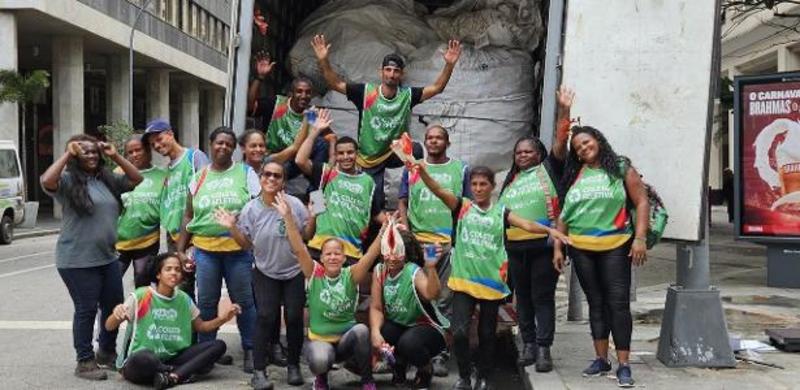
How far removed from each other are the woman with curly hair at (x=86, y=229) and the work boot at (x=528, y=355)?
115 inches

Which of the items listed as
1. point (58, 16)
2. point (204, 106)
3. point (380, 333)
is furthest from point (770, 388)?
point (204, 106)

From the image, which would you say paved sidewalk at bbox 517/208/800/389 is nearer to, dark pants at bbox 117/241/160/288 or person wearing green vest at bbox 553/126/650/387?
person wearing green vest at bbox 553/126/650/387

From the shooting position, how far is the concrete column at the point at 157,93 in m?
39.2

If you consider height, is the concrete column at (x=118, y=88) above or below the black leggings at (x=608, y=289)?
above

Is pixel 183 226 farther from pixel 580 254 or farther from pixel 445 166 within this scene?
pixel 580 254

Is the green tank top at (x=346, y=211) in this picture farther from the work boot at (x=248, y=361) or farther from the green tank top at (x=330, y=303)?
the work boot at (x=248, y=361)

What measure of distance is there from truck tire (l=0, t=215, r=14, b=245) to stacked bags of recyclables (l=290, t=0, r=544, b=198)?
12.6 metres

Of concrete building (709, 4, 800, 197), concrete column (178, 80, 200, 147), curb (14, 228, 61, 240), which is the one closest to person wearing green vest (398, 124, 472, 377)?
curb (14, 228, 61, 240)

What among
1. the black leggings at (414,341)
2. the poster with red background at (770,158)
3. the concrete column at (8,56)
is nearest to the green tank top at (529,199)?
the black leggings at (414,341)

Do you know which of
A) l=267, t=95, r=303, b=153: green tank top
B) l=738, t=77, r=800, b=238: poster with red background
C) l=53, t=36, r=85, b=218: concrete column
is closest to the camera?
l=267, t=95, r=303, b=153: green tank top

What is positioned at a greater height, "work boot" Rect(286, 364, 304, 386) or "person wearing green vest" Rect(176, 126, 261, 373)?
"person wearing green vest" Rect(176, 126, 261, 373)

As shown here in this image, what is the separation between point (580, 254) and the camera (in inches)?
236

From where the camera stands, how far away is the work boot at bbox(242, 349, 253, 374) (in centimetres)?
669

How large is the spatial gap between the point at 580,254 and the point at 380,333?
1.40 meters
